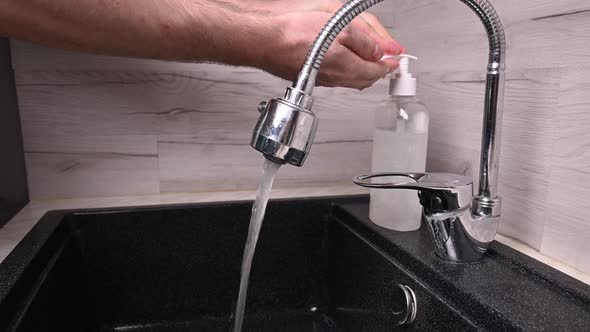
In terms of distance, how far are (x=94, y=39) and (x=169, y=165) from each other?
34cm

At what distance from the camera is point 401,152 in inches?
25.0

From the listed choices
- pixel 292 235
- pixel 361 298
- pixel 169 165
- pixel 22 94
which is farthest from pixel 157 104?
pixel 361 298

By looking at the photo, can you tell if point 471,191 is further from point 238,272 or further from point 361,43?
point 238,272

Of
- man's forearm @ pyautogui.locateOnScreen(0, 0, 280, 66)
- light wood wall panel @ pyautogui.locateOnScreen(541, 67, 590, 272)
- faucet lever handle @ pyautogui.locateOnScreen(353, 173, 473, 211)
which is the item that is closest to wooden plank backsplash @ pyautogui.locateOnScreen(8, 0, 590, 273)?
light wood wall panel @ pyautogui.locateOnScreen(541, 67, 590, 272)

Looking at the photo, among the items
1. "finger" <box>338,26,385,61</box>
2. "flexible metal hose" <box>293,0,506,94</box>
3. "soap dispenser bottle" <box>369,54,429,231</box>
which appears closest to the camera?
"flexible metal hose" <box>293,0,506,94</box>

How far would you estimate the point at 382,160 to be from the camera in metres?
0.66

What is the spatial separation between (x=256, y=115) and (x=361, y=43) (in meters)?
0.34

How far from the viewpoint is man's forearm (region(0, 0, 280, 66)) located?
0.45 metres

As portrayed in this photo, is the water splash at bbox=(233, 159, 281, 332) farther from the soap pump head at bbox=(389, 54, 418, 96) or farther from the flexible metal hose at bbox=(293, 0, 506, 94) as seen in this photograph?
the soap pump head at bbox=(389, 54, 418, 96)

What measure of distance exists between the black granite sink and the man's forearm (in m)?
0.25

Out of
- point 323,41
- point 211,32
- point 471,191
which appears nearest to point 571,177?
point 471,191

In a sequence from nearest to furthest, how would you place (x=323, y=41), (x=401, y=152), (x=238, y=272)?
1. (x=323, y=41)
2. (x=401, y=152)
3. (x=238, y=272)

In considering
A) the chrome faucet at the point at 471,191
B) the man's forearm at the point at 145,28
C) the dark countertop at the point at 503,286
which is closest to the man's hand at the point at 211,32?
the man's forearm at the point at 145,28

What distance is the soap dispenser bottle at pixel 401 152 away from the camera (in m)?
0.63
